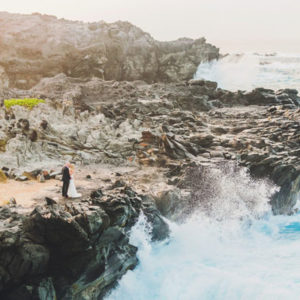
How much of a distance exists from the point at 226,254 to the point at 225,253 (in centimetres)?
10

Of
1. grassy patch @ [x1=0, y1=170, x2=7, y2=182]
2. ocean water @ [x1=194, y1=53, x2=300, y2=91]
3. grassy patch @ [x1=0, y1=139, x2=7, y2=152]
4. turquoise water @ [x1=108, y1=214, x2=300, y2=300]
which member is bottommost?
turquoise water @ [x1=108, y1=214, x2=300, y2=300]

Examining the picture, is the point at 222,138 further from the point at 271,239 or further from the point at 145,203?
the point at 145,203

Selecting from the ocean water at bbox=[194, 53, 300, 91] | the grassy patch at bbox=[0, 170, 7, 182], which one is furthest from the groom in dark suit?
the ocean water at bbox=[194, 53, 300, 91]

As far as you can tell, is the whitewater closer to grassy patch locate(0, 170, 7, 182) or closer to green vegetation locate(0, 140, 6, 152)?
grassy patch locate(0, 170, 7, 182)

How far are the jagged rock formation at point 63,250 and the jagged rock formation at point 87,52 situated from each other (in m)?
41.9

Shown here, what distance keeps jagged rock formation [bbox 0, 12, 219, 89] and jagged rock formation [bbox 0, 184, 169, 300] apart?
4193 centimetres

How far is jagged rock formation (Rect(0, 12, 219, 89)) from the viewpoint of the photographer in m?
50.6

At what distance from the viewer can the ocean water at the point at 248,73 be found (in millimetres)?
63703

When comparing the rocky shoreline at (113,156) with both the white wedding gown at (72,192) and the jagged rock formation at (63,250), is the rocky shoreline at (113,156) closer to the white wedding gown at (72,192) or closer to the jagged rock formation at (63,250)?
the jagged rock formation at (63,250)

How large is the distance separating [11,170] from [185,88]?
27258mm

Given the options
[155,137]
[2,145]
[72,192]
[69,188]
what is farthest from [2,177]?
[155,137]

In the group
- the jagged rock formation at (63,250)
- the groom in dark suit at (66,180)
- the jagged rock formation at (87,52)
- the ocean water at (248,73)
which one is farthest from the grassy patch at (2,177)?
the ocean water at (248,73)

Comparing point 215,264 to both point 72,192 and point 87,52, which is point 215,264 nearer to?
point 72,192

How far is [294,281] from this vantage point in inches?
494
